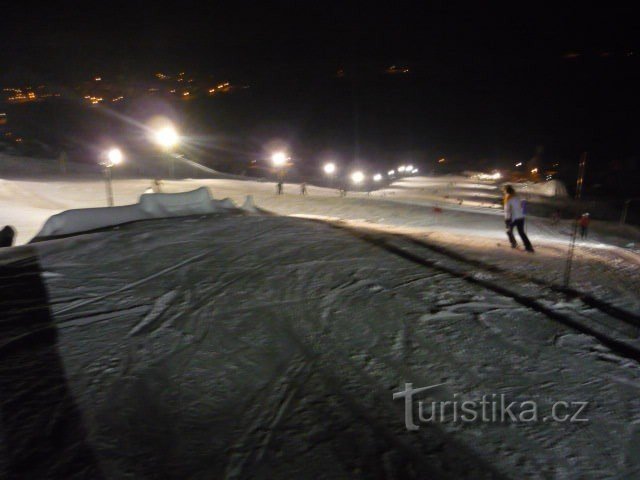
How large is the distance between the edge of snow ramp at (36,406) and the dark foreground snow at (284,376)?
0.02m

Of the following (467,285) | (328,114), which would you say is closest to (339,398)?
(467,285)

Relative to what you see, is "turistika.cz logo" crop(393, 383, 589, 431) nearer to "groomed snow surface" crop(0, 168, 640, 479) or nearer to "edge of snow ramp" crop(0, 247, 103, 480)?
"groomed snow surface" crop(0, 168, 640, 479)

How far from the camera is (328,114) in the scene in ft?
400

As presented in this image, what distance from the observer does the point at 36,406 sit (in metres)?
3.45

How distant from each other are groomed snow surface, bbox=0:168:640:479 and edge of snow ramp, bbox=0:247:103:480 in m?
0.02

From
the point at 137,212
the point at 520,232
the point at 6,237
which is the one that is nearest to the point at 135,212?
the point at 137,212

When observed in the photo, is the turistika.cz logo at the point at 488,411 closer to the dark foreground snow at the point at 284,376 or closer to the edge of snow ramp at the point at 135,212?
the dark foreground snow at the point at 284,376

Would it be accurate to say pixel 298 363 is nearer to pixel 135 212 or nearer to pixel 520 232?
pixel 520 232

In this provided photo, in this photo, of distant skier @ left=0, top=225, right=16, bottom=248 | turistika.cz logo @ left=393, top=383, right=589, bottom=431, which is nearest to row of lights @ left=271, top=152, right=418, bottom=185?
distant skier @ left=0, top=225, right=16, bottom=248

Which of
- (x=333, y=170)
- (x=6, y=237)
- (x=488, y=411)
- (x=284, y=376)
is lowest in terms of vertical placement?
(x=488, y=411)

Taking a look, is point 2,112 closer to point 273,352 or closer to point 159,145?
point 159,145

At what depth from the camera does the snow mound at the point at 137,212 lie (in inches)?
425

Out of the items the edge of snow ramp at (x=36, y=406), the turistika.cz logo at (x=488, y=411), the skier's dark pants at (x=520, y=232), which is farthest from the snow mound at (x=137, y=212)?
the turistika.cz logo at (x=488, y=411)

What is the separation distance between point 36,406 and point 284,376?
2.15 m
